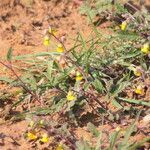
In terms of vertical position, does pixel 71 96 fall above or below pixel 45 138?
above

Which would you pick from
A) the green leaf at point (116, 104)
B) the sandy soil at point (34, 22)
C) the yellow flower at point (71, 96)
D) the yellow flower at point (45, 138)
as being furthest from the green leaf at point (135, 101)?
the sandy soil at point (34, 22)

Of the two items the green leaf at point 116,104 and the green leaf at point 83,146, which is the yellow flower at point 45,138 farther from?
the green leaf at point 116,104

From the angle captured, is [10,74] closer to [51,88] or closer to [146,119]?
[51,88]

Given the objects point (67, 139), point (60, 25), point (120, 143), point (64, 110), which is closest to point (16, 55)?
point (60, 25)

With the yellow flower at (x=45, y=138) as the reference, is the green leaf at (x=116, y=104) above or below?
above

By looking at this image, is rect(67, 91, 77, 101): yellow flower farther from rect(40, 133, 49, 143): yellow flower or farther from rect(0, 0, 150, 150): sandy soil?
rect(0, 0, 150, 150): sandy soil

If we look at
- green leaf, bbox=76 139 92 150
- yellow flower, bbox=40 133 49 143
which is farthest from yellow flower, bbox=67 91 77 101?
green leaf, bbox=76 139 92 150

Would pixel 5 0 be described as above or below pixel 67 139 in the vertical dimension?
above

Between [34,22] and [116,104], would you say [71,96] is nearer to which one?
[116,104]

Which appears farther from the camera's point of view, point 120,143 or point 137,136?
point 137,136

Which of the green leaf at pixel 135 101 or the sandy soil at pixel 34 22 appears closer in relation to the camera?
the green leaf at pixel 135 101

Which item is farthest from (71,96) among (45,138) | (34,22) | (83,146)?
(34,22)
